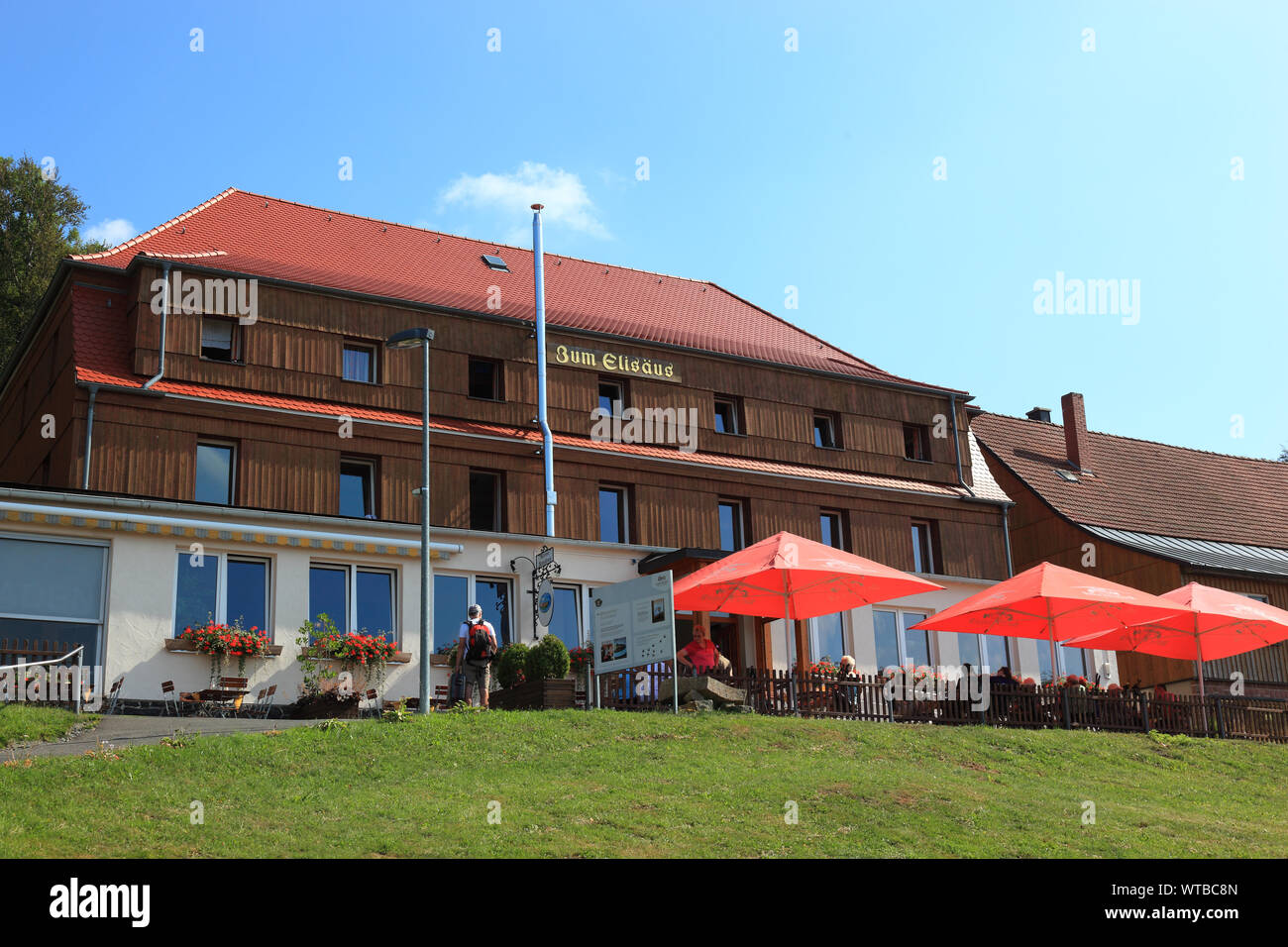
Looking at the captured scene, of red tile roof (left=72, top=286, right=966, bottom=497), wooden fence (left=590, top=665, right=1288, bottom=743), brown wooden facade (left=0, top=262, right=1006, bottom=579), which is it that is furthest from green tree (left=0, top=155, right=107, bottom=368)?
wooden fence (left=590, top=665, right=1288, bottom=743)

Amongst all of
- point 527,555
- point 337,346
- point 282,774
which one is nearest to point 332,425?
point 337,346

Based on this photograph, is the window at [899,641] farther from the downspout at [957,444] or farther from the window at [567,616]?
the window at [567,616]

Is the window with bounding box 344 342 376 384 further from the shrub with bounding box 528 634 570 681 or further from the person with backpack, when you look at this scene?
the shrub with bounding box 528 634 570 681

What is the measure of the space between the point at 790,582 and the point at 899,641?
38.1ft

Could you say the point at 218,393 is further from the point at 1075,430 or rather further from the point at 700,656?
the point at 1075,430

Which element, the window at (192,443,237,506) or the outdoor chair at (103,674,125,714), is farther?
the window at (192,443,237,506)

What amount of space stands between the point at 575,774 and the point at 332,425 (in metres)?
14.6

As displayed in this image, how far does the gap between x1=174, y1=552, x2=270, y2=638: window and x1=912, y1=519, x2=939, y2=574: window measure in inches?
683

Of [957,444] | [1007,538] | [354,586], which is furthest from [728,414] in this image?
[354,586]

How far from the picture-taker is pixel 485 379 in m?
32.5

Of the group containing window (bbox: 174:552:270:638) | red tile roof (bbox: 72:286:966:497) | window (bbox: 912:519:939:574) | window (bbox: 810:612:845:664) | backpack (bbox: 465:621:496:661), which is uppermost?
red tile roof (bbox: 72:286:966:497)

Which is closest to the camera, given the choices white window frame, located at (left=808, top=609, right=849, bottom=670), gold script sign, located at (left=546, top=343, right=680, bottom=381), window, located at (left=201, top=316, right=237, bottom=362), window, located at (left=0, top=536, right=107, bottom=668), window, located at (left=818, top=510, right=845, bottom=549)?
window, located at (left=0, top=536, right=107, bottom=668)

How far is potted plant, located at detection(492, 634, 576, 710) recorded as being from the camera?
69.9 feet

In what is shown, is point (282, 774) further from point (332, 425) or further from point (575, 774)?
point (332, 425)
